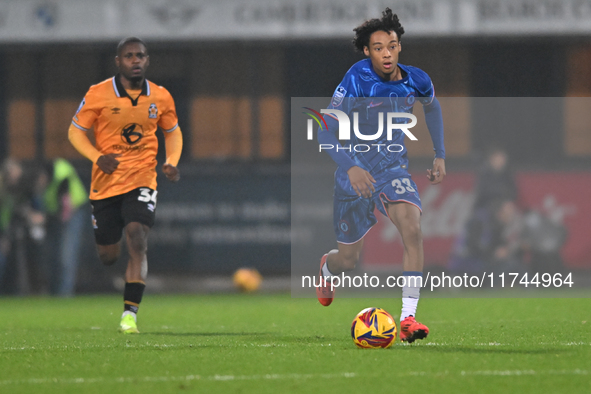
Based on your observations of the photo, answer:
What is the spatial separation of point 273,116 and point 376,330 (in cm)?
962

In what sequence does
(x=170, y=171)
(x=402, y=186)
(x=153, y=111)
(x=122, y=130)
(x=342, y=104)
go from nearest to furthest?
(x=402, y=186), (x=342, y=104), (x=170, y=171), (x=122, y=130), (x=153, y=111)

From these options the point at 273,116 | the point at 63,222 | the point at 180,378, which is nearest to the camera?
the point at 180,378

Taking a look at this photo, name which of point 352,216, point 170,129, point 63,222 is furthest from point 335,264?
point 63,222

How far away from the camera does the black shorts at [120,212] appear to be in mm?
8023

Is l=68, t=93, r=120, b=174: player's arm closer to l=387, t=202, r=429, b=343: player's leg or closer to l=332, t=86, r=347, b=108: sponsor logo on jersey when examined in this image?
l=332, t=86, r=347, b=108: sponsor logo on jersey

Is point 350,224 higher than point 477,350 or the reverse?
higher

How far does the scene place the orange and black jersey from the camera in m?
8.09

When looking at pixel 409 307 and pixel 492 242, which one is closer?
pixel 409 307

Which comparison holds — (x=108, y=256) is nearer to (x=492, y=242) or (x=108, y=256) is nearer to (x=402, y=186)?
(x=402, y=186)


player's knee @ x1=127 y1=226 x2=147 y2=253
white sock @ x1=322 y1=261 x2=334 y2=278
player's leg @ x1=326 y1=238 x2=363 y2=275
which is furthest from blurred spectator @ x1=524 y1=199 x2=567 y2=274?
player's knee @ x1=127 y1=226 x2=147 y2=253

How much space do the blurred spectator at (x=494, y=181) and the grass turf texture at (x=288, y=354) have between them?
449cm

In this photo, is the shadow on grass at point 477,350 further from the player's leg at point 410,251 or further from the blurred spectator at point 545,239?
the blurred spectator at point 545,239

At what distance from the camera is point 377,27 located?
7137mm

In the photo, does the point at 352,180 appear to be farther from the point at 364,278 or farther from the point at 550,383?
the point at 364,278
